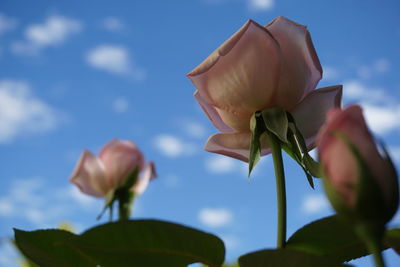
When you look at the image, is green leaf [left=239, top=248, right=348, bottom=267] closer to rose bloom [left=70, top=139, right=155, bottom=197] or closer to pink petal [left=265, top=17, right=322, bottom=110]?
pink petal [left=265, top=17, right=322, bottom=110]

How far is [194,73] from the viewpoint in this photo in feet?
1.48

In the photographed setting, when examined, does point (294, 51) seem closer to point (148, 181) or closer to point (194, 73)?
point (194, 73)

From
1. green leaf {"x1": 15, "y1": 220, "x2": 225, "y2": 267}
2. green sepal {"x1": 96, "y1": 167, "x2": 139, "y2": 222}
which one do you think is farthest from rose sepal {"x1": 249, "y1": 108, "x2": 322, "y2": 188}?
green sepal {"x1": 96, "y1": 167, "x2": 139, "y2": 222}

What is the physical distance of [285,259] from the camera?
0.31 meters

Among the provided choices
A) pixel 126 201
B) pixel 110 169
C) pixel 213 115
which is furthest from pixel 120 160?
pixel 213 115

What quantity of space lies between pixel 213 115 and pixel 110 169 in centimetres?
79

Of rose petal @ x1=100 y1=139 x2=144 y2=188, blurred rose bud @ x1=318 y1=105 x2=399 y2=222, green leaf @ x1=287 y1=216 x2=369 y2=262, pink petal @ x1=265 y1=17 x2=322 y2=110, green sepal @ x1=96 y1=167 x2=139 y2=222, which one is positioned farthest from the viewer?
rose petal @ x1=100 y1=139 x2=144 y2=188

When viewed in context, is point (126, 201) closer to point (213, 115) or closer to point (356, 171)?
point (213, 115)

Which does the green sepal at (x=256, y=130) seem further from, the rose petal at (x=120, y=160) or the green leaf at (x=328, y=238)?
the rose petal at (x=120, y=160)

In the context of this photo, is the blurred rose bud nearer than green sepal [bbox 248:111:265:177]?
Yes

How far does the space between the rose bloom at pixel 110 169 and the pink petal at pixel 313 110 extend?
2.43ft

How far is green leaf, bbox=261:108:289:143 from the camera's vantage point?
434 mm

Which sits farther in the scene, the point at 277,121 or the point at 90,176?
the point at 90,176

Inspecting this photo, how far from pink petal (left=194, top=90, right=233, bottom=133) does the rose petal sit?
2.40ft
